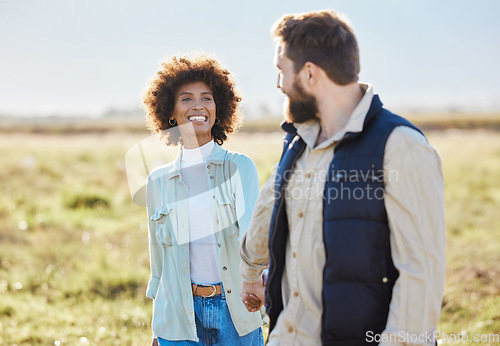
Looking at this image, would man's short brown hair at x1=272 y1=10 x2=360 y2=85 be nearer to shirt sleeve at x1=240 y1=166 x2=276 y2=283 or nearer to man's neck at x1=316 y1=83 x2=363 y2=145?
man's neck at x1=316 y1=83 x2=363 y2=145

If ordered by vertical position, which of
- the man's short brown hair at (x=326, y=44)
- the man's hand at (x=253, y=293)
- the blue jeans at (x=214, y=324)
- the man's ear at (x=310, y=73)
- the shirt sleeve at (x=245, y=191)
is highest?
the man's short brown hair at (x=326, y=44)

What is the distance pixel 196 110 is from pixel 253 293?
1.29 meters

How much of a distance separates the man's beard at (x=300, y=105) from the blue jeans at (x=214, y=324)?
51.9 inches

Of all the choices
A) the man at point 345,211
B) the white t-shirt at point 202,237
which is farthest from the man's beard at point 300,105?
the white t-shirt at point 202,237

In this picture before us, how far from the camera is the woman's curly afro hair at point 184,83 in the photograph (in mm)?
3696

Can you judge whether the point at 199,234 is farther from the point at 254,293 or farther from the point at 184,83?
the point at 184,83

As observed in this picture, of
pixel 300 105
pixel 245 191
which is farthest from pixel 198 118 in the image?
pixel 300 105

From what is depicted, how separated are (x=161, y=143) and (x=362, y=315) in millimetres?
2243

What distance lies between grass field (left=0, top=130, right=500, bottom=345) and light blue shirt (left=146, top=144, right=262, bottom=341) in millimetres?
1993

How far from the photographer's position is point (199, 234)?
3.27 metres

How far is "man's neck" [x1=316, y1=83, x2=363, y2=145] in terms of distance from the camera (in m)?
2.29

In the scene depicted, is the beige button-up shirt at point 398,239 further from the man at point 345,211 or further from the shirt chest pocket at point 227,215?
the shirt chest pocket at point 227,215

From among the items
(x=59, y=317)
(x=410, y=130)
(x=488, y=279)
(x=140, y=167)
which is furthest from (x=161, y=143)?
(x=488, y=279)

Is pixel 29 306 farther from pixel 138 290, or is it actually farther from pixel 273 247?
pixel 273 247
